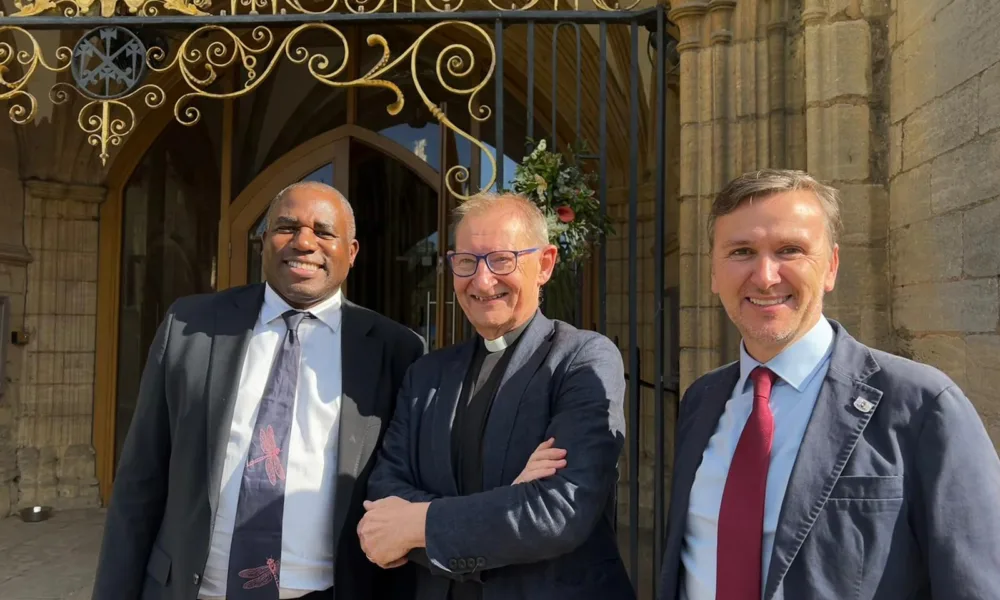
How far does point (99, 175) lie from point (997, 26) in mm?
6761

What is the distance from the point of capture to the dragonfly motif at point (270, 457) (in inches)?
70.2

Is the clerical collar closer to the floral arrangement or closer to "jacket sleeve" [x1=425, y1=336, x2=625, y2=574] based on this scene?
"jacket sleeve" [x1=425, y1=336, x2=625, y2=574]

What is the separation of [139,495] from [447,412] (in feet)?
2.88

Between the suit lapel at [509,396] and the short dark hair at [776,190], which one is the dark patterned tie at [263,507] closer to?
the suit lapel at [509,396]

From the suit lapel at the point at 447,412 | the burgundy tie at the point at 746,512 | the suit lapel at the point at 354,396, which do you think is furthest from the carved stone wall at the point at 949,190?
the suit lapel at the point at 354,396

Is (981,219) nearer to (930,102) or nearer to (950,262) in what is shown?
(950,262)

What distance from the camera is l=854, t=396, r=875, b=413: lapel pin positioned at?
3.92 feet

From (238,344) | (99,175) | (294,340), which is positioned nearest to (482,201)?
(294,340)

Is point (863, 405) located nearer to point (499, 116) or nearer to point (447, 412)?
point (447, 412)

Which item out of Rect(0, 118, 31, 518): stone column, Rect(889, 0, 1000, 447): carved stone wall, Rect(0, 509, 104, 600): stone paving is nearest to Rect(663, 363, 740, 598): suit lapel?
Rect(889, 0, 1000, 447): carved stone wall

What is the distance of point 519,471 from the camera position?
1544mm

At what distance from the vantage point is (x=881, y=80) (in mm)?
2561

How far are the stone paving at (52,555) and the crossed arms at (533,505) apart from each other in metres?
3.62

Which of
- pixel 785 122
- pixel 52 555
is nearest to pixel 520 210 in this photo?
pixel 785 122
